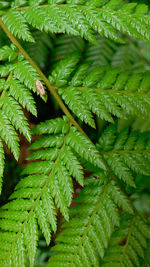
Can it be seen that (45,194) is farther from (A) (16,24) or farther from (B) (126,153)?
(A) (16,24)

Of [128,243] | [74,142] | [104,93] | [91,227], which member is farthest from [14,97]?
[128,243]

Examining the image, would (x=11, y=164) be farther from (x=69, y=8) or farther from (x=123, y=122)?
(x=69, y=8)

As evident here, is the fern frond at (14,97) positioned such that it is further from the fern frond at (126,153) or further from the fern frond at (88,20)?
the fern frond at (126,153)

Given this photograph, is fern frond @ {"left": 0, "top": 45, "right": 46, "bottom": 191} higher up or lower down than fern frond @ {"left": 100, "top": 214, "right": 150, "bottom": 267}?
higher up

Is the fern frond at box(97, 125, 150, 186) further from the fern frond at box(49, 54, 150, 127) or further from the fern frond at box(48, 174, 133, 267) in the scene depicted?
the fern frond at box(49, 54, 150, 127)

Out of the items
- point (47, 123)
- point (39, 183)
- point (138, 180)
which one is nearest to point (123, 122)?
point (138, 180)

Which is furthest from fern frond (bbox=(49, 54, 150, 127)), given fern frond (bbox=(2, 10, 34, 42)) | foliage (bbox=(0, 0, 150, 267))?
fern frond (bbox=(2, 10, 34, 42))

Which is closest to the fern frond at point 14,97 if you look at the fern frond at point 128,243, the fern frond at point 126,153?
the fern frond at point 126,153
